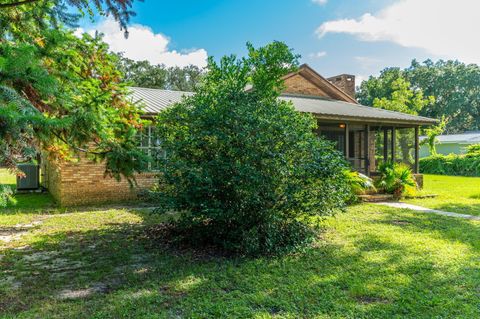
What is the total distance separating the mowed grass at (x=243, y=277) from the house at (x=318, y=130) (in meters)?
1.70

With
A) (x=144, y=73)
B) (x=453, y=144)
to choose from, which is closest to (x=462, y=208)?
(x=453, y=144)

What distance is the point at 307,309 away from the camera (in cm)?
346

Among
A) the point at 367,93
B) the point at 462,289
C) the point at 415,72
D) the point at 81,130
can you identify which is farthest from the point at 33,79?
the point at 415,72

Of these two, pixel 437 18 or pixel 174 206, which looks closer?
pixel 174 206

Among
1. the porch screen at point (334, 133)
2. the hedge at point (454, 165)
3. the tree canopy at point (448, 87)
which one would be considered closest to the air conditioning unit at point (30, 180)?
the porch screen at point (334, 133)

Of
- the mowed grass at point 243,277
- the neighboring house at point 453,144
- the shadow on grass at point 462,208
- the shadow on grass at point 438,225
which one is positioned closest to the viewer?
the mowed grass at point 243,277

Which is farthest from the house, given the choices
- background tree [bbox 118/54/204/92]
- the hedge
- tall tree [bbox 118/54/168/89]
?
tall tree [bbox 118/54/168/89]

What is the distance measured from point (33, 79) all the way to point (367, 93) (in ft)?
163

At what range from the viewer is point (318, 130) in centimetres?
1583

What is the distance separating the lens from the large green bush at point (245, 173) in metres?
5.37

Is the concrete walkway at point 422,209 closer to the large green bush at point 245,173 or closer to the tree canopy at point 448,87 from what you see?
the large green bush at point 245,173

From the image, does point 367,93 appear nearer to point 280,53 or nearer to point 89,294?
point 280,53

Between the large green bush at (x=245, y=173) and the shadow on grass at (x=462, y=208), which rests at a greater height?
the large green bush at (x=245, y=173)

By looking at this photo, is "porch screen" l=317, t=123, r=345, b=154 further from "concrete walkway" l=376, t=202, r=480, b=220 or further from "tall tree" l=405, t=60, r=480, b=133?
"tall tree" l=405, t=60, r=480, b=133
